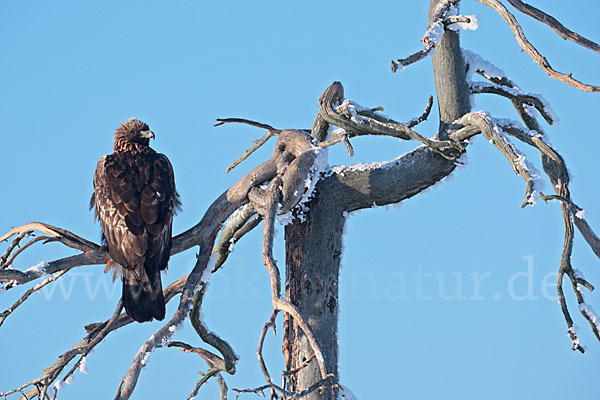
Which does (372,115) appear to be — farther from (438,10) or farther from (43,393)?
(43,393)

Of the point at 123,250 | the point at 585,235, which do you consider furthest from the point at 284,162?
the point at 585,235

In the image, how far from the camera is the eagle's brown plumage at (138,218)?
18.1 ft

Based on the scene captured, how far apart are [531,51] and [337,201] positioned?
1.93 m

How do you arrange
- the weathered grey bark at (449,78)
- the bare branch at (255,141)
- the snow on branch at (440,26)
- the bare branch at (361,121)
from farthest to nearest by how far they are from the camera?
the bare branch at (255,141), the weathered grey bark at (449,78), the bare branch at (361,121), the snow on branch at (440,26)

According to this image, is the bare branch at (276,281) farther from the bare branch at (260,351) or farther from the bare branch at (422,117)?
the bare branch at (422,117)

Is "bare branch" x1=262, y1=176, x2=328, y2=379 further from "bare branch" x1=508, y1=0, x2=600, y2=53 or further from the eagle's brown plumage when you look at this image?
"bare branch" x1=508, y1=0, x2=600, y2=53

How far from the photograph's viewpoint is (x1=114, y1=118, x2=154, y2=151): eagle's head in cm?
708

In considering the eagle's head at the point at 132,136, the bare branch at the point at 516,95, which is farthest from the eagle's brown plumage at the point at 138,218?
the bare branch at the point at 516,95

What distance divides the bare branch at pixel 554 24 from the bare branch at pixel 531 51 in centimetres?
12

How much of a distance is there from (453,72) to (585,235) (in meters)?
1.71

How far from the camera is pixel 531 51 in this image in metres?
4.97

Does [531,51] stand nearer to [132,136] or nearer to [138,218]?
[138,218]

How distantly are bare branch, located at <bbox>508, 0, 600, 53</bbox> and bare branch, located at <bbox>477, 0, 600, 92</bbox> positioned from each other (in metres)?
0.12

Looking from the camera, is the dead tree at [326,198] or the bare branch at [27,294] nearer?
the dead tree at [326,198]
